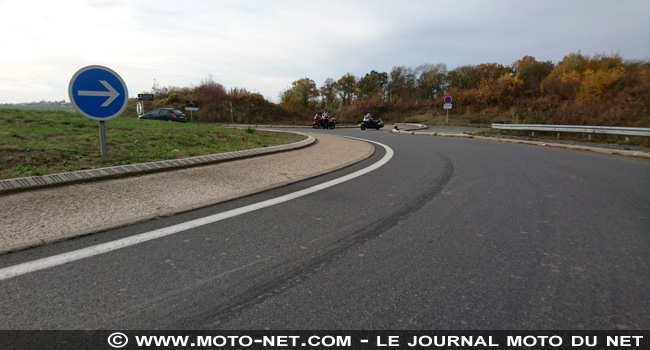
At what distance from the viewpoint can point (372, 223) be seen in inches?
142

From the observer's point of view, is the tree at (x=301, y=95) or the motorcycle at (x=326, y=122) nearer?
the motorcycle at (x=326, y=122)

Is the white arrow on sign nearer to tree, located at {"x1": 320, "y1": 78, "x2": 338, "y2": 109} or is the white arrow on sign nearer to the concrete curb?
the concrete curb

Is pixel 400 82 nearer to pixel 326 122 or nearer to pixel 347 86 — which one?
pixel 347 86

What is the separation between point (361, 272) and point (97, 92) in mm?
5831

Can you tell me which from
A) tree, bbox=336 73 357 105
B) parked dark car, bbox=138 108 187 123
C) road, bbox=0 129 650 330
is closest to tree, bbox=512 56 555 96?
tree, bbox=336 73 357 105

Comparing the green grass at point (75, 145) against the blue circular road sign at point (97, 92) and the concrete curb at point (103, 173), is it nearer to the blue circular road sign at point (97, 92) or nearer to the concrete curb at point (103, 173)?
the concrete curb at point (103, 173)

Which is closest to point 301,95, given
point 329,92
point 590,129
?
point 329,92

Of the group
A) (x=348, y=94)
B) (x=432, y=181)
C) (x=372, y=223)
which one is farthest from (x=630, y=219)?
(x=348, y=94)

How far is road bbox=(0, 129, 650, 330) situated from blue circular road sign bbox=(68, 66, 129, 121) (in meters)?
3.59

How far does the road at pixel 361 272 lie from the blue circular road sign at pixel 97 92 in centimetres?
359

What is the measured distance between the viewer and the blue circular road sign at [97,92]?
224 inches
